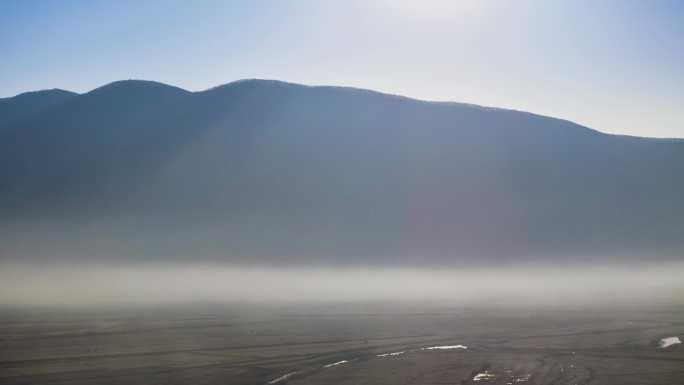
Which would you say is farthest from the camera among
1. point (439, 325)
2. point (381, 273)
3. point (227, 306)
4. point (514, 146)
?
point (514, 146)

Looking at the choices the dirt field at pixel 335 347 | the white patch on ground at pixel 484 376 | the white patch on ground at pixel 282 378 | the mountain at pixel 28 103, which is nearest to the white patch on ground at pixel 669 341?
the dirt field at pixel 335 347

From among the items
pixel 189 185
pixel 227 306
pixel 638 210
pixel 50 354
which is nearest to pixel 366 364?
pixel 50 354

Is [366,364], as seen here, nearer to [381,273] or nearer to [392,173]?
[381,273]

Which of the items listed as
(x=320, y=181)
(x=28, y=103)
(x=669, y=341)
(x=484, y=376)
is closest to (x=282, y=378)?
(x=484, y=376)

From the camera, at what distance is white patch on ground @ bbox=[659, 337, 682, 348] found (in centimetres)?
3093

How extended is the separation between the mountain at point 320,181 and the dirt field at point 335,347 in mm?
50112

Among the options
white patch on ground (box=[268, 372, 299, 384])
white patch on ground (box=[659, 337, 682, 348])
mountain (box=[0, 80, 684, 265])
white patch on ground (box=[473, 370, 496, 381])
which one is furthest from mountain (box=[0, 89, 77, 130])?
white patch on ground (box=[473, 370, 496, 381])

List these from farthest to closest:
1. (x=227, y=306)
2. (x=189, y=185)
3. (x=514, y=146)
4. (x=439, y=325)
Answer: (x=514, y=146) → (x=189, y=185) → (x=227, y=306) → (x=439, y=325)

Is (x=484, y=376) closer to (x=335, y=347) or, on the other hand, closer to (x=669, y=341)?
→ (x=335, y=347)

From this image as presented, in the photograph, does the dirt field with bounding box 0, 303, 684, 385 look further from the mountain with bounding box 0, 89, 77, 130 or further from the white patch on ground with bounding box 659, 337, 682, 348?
the mountain with bounding box 0, 89, 77, 130

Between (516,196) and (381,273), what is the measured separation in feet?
140

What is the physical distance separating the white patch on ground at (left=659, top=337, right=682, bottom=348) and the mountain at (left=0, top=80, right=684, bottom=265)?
59.1 meters

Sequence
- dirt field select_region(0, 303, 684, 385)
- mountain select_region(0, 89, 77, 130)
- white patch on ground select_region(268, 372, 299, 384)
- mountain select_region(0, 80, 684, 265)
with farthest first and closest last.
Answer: mountain select_region(0, 89, 77, 130)
mountain select_region(0, 80, 684, 265)
dirt field select_region(0, 303, 684, 385)
white patch on ground select_region(268, 372, 299, 384)

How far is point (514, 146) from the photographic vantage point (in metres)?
129
